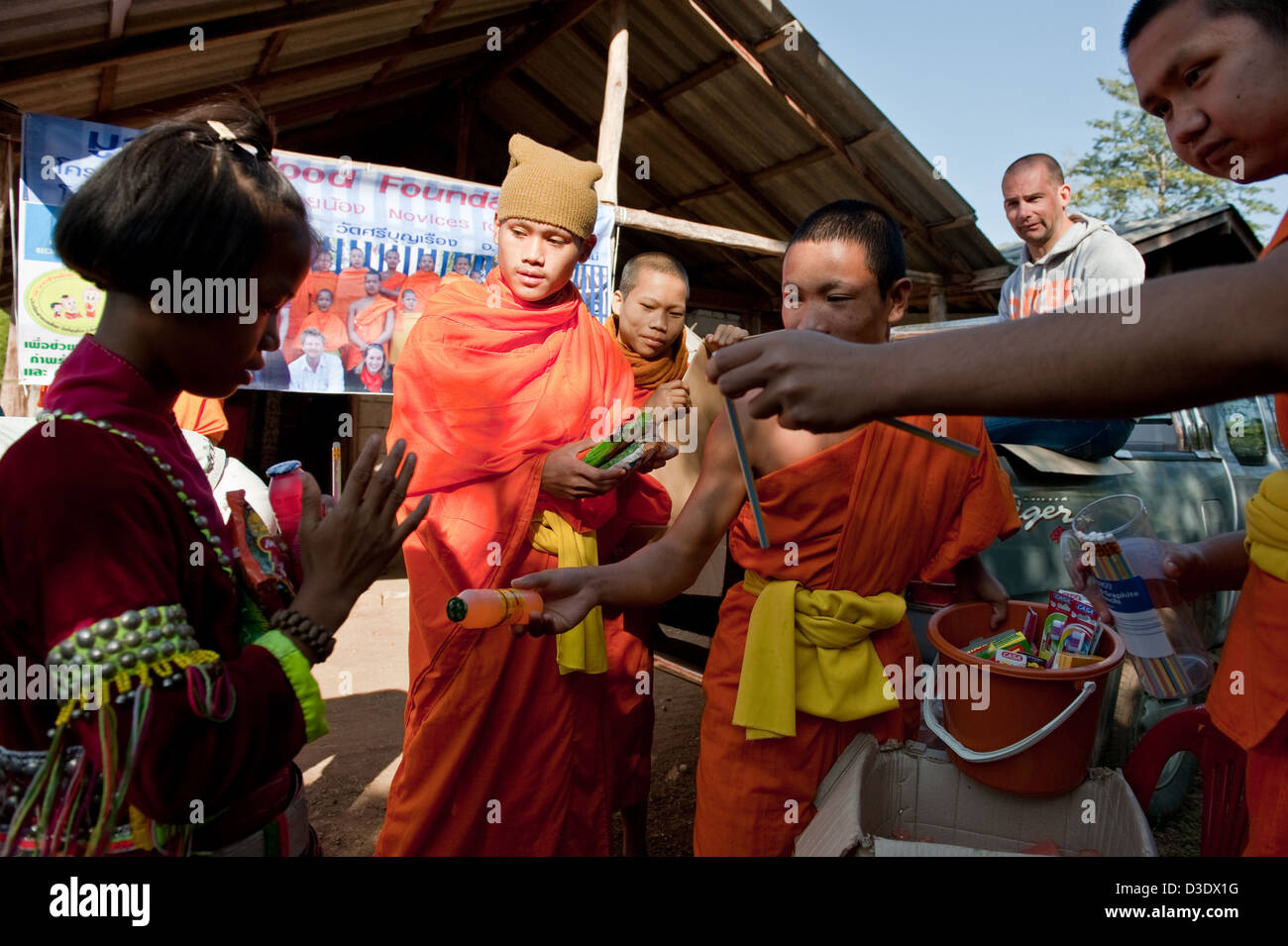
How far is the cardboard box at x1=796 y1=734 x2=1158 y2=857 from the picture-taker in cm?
157

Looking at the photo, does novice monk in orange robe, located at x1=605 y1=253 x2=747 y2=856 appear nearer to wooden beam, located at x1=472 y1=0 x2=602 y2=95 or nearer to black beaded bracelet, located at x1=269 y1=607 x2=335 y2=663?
black beaded bracelet, located at x1=269 y1=607 x2=335 y2=663

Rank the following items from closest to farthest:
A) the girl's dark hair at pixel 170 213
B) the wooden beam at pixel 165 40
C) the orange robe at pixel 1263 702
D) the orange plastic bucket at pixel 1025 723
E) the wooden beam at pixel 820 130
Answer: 1. the girl's dark hair at pixel 170 213
2. the orange robe at pixel 1263 702
3. the orange plastic bucket at pixel 1025 723
4. the wooden beam at pixel 165 40
5. the wooden beam at pixel 820 130

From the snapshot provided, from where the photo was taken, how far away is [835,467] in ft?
6.39

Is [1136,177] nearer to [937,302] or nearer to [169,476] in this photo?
[937,302]

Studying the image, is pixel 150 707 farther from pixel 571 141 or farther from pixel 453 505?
pixel 571 141

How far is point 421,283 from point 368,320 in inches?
19.4

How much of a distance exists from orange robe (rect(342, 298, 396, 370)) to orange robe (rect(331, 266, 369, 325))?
102 mm

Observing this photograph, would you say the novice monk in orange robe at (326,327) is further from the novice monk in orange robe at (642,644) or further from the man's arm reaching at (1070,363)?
the man's arm reaching at (1070,363)

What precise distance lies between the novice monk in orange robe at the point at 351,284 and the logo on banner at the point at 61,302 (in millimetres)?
1512

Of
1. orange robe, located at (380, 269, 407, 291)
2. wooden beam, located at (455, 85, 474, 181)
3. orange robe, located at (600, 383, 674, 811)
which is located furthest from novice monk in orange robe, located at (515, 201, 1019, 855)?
wooden beam, located at (455, 85, 474, 181)

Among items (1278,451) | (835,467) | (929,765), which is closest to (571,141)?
(1278,451)

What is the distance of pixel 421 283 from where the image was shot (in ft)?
19.1

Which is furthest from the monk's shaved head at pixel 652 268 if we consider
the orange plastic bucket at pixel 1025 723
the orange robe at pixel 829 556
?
the orange plastic bucket at pixel 1025 723

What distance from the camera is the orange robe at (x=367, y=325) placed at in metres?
5.80
